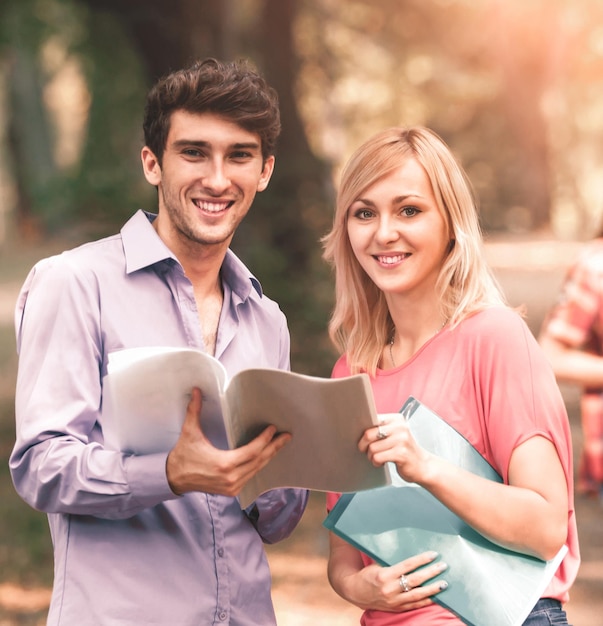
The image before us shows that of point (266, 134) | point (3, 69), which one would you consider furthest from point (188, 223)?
point (3, 69)

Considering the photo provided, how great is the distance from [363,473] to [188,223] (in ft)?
2.91

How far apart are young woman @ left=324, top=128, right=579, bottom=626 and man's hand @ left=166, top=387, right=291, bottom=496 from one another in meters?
0.21

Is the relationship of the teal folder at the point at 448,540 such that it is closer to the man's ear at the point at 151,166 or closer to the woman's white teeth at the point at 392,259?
the woman's white teeth at the point at 392,259

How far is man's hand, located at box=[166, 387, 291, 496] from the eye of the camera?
2.21 m

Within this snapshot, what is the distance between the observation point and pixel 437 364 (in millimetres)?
2541

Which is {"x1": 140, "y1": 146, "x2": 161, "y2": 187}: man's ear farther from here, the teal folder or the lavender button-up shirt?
the teal folder

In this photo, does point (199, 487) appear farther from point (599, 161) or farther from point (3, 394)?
point (599, 161)

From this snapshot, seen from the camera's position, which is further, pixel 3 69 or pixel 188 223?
pixel 3 69

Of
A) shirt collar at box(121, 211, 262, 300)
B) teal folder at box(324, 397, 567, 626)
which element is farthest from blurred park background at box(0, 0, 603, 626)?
teal folder at box(324, 397, 567, 626)

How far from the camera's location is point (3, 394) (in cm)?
1242

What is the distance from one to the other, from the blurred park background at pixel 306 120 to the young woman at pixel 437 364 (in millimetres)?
886

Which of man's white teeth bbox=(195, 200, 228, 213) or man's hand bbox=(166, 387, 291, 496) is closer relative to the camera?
man's hand bbox=(166, 387, 291, 496)

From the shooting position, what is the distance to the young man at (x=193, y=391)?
7.71 ft

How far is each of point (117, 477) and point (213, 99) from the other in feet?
3.37
